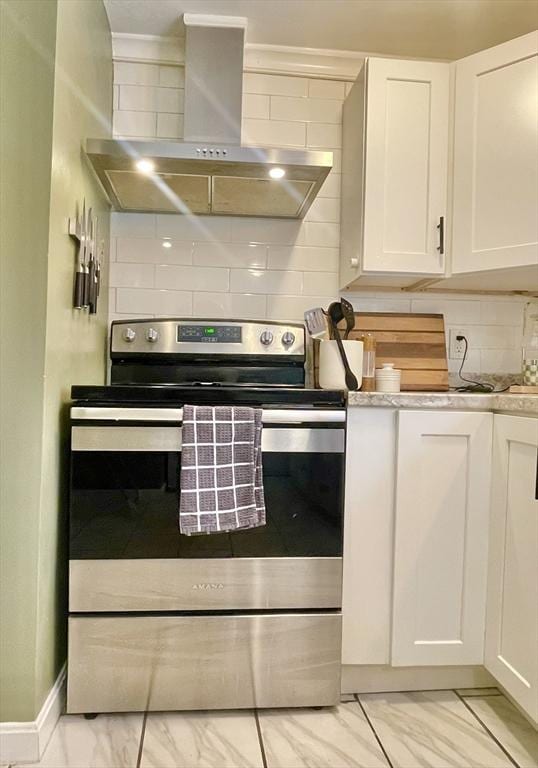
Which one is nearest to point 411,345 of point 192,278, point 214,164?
point 192,278

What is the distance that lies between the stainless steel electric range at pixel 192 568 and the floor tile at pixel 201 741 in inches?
1.9

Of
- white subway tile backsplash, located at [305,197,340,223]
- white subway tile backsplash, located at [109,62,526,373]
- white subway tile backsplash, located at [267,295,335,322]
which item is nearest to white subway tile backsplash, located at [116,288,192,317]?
white subway tile backsplash, located at [109,62,526,373]

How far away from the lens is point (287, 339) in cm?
Answer: 202

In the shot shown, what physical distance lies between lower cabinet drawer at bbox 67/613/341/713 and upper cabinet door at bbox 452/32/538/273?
1.30 metres

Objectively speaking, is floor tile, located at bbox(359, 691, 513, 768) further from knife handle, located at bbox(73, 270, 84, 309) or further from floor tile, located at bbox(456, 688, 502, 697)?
knife handle, located at bbox(73, 270, 84, 309)

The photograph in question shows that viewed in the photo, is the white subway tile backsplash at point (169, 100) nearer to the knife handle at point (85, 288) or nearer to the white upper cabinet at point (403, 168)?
the white upper cabinet at point (403, 168)

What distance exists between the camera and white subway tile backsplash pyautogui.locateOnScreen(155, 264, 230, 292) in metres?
2.13

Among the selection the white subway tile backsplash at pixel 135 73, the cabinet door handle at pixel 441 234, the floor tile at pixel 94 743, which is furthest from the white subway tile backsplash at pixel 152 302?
the floor tile at pixel 94 743

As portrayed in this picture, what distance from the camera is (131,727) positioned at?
1.46 metres

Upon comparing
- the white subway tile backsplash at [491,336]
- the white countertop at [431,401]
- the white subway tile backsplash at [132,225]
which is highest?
the white subway tile backsplash at [132,225]

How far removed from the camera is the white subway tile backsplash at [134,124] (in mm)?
2109

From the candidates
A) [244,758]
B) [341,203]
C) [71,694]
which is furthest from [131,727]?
[341,203]

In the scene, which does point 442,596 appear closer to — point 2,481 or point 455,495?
point 455,495

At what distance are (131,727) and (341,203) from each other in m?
1.96
